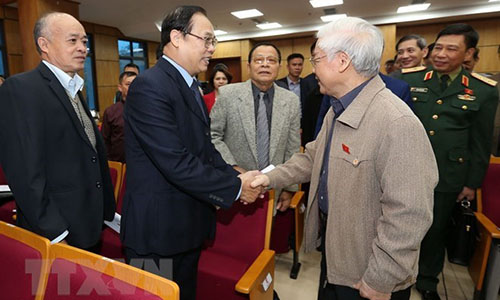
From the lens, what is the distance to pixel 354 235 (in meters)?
1.13

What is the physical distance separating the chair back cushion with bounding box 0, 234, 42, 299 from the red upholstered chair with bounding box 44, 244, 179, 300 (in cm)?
9

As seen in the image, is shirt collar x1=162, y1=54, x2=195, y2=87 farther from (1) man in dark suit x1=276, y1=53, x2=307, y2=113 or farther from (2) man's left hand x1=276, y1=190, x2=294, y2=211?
(1) man in dark suit x1=276, y1=53, x2=307, y2=113

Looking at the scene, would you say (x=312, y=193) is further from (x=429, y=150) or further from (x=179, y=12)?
(x=179, y=12)

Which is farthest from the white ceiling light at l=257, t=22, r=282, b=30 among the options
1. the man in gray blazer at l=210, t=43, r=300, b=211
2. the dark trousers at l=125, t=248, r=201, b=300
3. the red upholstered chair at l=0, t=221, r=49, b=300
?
the red upholstered chair at l=0, t=221, r=49, b=300

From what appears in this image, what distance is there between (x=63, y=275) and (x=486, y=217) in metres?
2.38

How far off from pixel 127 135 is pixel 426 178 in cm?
115

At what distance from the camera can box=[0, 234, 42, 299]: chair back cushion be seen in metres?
1.08

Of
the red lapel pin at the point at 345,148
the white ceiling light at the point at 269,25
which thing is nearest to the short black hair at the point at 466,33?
the red lapel pin at the point at 345,148

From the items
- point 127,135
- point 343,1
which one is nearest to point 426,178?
point 127,135

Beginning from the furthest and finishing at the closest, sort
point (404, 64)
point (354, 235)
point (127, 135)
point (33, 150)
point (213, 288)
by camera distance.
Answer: point (404, 64) → point (213, 288) → point (127, 135) → point (33, 150) → point (354, 235)

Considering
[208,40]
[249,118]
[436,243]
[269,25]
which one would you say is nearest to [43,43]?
[208,40]

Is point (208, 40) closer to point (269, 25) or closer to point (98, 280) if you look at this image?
point (98, 280)

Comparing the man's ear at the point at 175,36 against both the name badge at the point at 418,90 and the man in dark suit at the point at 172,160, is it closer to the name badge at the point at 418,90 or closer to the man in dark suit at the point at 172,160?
the man in dark suit at the point at 172,160

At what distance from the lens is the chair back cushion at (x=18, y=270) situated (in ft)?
3.56
